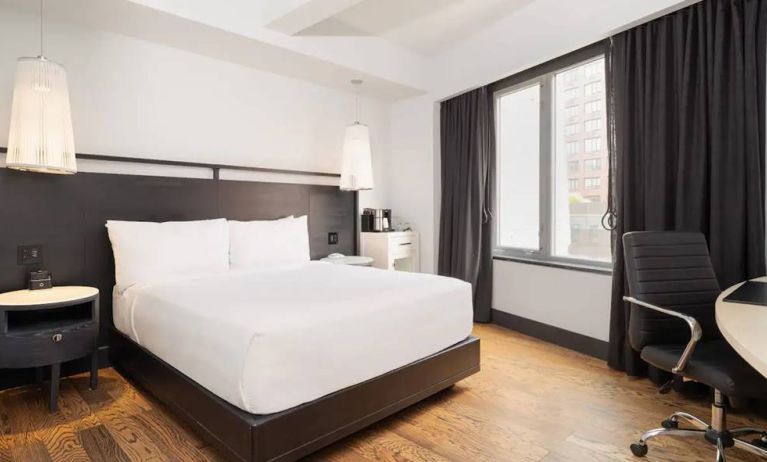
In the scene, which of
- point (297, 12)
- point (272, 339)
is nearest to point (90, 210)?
point (297, 12)

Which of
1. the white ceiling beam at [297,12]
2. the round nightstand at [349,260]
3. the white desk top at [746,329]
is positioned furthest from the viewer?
the round nightstand at [349,260]

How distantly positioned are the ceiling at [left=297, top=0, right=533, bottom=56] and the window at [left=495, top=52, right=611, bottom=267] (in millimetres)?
596

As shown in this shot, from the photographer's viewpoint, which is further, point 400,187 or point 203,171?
point 400,187

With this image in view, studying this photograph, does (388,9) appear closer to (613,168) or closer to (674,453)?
(613,168)

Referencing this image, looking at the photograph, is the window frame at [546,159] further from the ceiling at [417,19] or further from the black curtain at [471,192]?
the ceiling at [417,19]

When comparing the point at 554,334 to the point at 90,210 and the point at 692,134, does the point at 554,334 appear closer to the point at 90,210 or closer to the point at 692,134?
the point at 692,134

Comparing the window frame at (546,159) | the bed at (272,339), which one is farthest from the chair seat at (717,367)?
the window frame at (546,159)

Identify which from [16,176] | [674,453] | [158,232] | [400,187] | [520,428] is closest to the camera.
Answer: [674,453]

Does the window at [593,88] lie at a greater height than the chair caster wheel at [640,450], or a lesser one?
greater

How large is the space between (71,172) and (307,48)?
191 cm

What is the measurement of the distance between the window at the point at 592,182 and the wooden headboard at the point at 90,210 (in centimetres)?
260

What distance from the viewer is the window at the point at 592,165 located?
125 inches

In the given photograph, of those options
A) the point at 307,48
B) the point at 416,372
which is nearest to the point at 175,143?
the point at 307,48

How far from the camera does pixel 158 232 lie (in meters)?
2.79
